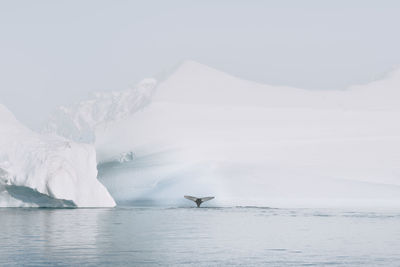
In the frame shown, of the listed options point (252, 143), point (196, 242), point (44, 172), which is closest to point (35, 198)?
point (44, 172)

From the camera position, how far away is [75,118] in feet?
248

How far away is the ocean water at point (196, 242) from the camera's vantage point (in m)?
15.9

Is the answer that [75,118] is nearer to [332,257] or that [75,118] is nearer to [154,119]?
[154,119]

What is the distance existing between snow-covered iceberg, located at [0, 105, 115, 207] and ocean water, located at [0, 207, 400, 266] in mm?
8102

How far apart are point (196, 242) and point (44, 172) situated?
19.7 meters

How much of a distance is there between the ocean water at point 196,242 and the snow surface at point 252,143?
53.7 feet

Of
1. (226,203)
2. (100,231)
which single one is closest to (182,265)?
(100,231)

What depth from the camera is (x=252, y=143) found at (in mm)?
52000

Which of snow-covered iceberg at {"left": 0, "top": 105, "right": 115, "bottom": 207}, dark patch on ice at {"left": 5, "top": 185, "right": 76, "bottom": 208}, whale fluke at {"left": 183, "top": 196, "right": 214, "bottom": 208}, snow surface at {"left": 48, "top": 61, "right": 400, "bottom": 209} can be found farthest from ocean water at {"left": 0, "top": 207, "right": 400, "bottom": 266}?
snow surface at {"left": 48, "top": 61, "right": 400, "bottom": 209}

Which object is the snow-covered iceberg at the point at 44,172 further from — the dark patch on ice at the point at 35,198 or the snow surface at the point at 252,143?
the snow surface at the point at 252,143

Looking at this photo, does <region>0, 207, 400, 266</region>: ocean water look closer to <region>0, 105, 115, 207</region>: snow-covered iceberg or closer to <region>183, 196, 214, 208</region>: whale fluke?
<region>0, 105, 115, 207</region>: snow-covered iceberg

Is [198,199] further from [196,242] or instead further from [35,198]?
[196,242]

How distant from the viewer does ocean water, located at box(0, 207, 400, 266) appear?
52.2 feet

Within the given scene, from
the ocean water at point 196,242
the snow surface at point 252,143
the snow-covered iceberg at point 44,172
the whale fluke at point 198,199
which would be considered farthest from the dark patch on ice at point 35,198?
the ocean water at point 196,242
